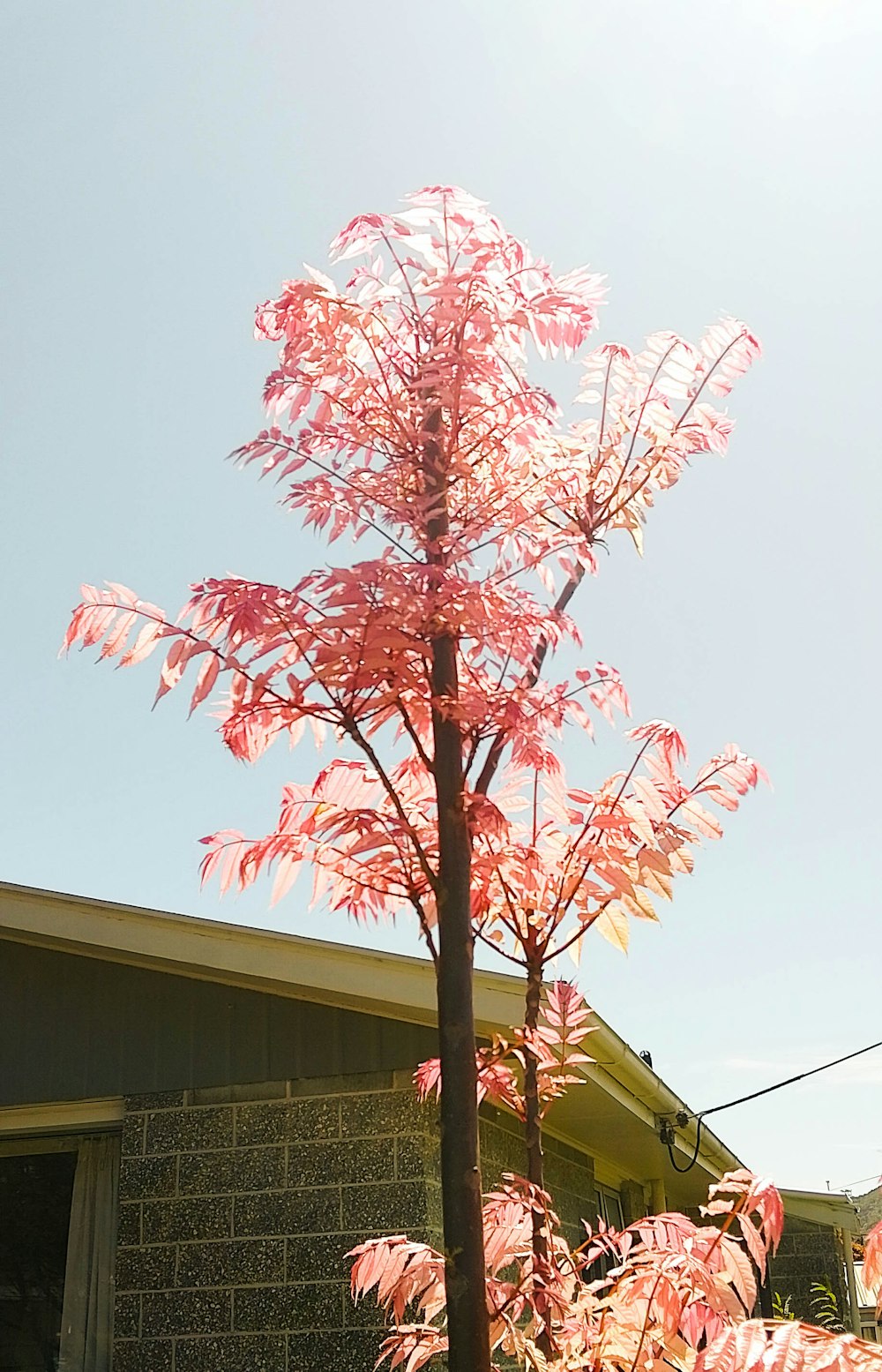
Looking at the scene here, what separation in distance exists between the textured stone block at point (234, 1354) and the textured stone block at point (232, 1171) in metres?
0.50

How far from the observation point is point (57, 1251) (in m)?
5.40

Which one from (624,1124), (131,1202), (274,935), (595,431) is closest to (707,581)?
(624,1124)

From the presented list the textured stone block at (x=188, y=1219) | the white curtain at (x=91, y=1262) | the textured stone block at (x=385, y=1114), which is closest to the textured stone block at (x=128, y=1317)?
the white curtain at (x=91, y=1262)

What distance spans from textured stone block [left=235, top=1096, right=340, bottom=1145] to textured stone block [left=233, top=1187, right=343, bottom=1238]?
0.63 feet

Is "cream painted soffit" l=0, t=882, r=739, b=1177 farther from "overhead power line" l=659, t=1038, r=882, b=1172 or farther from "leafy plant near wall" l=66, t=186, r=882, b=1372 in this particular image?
"leafy plant near wall" l=66, t=186, r=882, b=1372

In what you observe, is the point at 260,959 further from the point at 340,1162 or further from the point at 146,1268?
the point at 146,1268

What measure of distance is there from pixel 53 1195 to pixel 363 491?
418 centimetres

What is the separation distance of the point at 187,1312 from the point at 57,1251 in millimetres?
699

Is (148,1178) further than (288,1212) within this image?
Yes

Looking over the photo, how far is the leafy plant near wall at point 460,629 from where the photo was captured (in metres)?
2.14

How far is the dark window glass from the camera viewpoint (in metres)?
5.31

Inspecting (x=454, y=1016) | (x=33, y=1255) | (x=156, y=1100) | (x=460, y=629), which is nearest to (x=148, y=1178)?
(x=156, y=1100)

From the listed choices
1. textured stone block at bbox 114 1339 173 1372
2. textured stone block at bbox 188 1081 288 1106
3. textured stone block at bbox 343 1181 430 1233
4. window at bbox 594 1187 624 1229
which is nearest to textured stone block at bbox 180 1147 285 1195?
textured stone block at bbox 188 1081 288 1106

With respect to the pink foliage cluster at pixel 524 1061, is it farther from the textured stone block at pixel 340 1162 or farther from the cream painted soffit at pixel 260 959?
the textured stone block at pixel 340 1162
